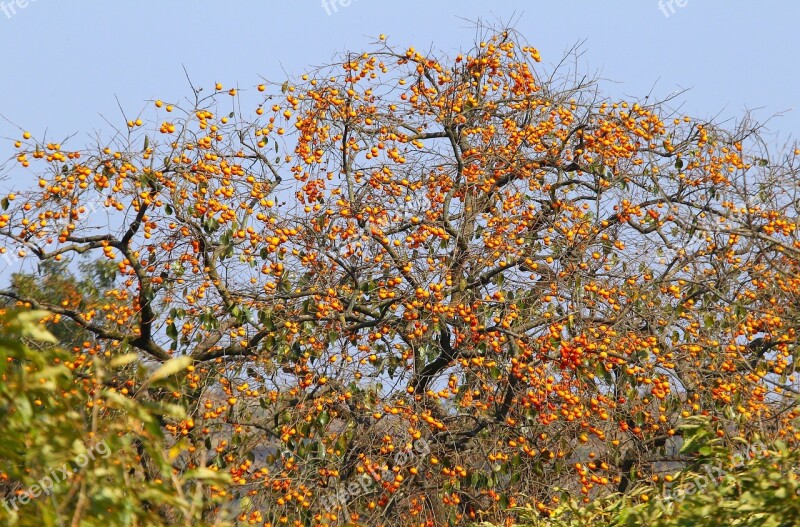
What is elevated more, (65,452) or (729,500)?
(65,452)

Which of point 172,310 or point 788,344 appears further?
point 788,344

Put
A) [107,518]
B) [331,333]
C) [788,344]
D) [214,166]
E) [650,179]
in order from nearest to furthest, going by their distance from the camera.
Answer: [107,518] < [331,333] < [214,166] < [788,344] < [650,179]

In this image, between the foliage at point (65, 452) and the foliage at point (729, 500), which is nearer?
the foliage at point (65, 452)

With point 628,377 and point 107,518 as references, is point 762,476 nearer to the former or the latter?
point 107,518

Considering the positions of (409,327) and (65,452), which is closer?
(65,452)

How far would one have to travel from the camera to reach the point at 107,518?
237 cm

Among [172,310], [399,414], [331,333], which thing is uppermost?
[172,310]

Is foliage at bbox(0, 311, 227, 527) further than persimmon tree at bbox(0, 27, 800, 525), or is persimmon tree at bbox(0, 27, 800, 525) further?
persimmon tree at bbox(0, 27, 800, 525)

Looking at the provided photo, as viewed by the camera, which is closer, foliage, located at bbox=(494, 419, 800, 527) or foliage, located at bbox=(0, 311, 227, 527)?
foliage, located at bbox=(0, 311, 227, 527)

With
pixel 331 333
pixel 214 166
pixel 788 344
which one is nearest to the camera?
pixel 331 333

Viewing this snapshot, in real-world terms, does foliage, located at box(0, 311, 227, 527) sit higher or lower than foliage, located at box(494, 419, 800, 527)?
higher

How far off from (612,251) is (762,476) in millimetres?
3983

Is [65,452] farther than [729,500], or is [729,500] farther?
[729,500]

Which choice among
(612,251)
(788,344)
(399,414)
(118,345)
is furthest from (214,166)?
(788,344)
